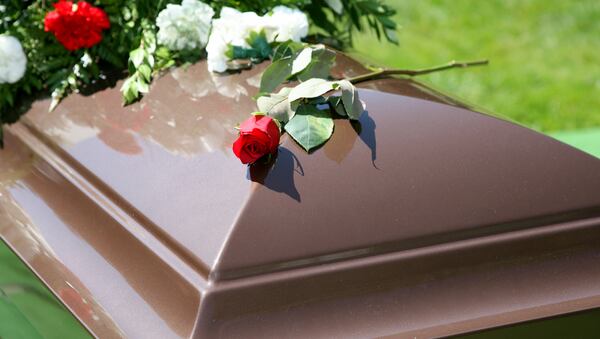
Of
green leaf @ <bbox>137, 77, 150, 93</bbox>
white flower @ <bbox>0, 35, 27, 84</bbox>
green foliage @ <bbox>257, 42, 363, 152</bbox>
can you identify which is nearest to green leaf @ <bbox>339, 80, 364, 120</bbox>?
green foliage @ <bbox>257, 42, 363, 152</bbox>

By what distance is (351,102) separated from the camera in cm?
201

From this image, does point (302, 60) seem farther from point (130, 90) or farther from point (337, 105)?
point (130, 90)

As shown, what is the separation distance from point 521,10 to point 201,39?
6393mm

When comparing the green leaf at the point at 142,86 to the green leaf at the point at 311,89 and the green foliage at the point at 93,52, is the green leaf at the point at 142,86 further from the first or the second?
the green leaf at the point at 311,89

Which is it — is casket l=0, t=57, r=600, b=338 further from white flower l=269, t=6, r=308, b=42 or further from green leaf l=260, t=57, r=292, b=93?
white flower l=269, t=6, r=308, b=42

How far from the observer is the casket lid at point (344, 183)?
180cm

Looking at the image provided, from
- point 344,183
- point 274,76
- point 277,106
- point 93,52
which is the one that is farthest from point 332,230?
point 93,52

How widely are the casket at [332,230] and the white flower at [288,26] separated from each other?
0.91 feet

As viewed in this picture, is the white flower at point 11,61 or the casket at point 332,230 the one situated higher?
the casket at point 332,230

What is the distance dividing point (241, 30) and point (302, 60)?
0.28 meters

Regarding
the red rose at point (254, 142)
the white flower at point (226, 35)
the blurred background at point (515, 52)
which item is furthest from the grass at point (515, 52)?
the red rose at point (254, 142)

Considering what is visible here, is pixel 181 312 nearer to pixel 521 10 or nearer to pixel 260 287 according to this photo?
pixel 260 287

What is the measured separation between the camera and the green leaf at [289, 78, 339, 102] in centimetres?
201

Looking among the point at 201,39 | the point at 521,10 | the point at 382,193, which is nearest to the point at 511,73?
the point at 521,10
